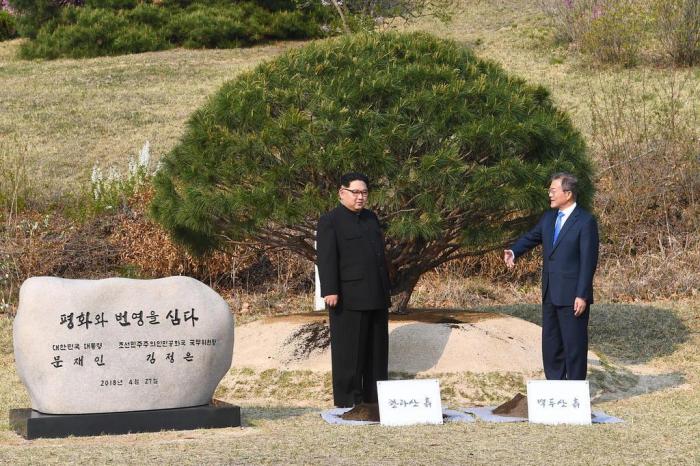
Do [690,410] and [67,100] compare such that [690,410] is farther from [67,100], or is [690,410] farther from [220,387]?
[67,100]

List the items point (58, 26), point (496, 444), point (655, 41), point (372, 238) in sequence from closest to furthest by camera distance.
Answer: point (496, 444)
point (372, 238)
point (655, 41)
point (58, 26)

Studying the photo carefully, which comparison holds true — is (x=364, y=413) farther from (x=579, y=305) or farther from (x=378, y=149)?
(x=378, y=149)

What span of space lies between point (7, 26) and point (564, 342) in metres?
28.1

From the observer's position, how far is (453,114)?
358 inches

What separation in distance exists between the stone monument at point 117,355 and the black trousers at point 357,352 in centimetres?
94

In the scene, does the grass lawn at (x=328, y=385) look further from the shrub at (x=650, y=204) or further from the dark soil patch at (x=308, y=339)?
the shrub at (x=650, y=204)

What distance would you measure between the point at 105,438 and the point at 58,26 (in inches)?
978

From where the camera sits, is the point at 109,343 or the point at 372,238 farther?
the point at 372,238

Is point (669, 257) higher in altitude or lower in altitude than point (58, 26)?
lower

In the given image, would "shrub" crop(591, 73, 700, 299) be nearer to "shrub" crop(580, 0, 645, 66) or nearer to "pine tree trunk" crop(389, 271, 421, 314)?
"pine tree trunk" crop(389, 271, 421, 314)

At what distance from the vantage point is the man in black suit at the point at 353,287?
779 cm

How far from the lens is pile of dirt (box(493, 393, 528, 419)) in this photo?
7688 mm

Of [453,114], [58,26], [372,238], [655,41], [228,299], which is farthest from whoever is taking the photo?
[58,26]

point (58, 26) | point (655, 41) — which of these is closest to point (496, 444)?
point (655, 41)
